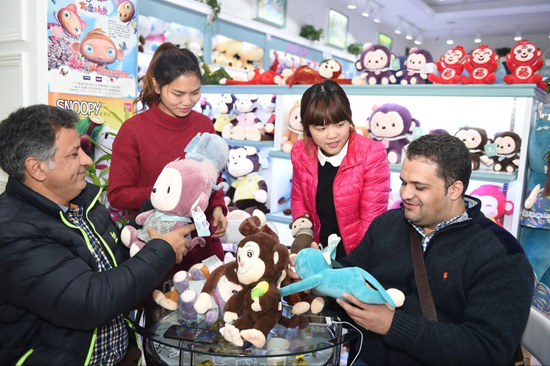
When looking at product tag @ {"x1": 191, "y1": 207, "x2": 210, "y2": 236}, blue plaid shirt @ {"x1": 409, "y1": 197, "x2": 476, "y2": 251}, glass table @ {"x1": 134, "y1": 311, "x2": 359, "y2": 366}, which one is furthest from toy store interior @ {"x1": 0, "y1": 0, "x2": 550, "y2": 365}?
blue plaid shirt @ {"x1": 409, "y1": 197, "x2": 476, "y2": 251}

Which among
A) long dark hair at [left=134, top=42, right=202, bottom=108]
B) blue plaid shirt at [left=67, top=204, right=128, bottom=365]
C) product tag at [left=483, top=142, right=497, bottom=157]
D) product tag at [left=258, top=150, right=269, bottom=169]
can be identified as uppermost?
long dark hair at [left=134, top=42, right=202, bottom=108]

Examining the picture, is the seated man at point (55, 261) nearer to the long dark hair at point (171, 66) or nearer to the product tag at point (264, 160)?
the long dark hair at point (171, 66)

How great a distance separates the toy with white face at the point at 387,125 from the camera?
3.33m

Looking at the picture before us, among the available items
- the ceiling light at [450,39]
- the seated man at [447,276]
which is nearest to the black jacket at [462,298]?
the seated man at [447,276]

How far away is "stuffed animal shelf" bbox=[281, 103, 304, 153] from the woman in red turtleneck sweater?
1.61 metres

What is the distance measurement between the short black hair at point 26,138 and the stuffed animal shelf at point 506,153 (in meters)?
2.78

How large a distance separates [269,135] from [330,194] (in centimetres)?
184

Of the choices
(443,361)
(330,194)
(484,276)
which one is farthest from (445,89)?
(443,361)

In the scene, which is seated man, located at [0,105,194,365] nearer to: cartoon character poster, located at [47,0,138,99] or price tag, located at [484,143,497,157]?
cartoon character poster, located at [47,0,138,99]

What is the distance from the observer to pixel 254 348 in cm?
141

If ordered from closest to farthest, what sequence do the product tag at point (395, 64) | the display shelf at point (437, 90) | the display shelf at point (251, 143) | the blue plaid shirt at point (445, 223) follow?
the blue plaid shirt at point (445, 223), the display shelf at point (437, 90), the product tag at point (395, 64), the display shelf at point (251, 143)

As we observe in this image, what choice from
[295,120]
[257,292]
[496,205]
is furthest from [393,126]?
[257,292]

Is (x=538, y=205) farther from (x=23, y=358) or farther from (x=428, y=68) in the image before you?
(x=23, y=358)

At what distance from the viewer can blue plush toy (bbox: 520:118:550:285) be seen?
114 inches
